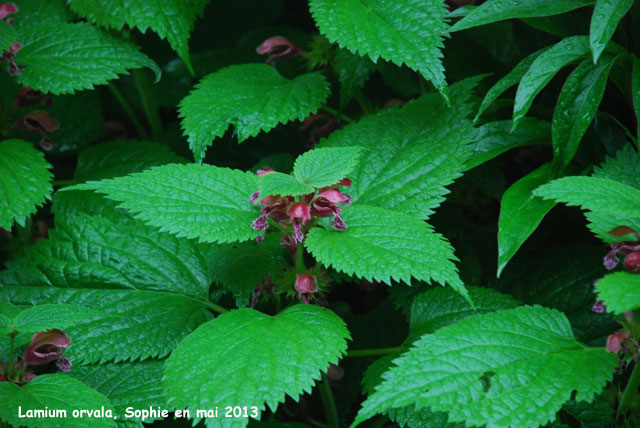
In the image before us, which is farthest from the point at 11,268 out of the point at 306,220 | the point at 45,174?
the point at 306,220

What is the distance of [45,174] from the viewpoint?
1431 mm

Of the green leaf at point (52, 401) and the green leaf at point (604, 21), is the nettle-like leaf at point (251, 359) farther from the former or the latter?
the green leaf at point (604, 21)

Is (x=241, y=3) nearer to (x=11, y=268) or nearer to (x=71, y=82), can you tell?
(x=71, y=82)

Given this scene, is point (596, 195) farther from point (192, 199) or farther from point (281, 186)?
point (192, 199)

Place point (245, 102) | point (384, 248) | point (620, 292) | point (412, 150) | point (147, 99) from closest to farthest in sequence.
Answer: point (620, 292) < point (384, 248) < point (412, 150) < point (245, 102) < point (147, 99)

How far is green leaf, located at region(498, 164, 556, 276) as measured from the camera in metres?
1.07

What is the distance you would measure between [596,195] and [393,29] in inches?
21.5

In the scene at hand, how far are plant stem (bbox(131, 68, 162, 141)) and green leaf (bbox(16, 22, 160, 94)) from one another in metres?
0.25

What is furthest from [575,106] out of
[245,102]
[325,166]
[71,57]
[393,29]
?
[71,57]

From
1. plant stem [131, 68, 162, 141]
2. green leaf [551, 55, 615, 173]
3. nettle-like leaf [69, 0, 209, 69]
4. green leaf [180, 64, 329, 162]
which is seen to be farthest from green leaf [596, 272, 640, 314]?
plant stem [131, 68, 162, 141]

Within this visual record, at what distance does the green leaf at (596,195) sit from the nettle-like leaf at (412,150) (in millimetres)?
251

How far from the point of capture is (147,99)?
189cm

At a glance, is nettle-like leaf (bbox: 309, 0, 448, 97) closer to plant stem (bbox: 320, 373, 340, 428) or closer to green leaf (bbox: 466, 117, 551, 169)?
green leaf (bbox: 466, 117, 551, 169)

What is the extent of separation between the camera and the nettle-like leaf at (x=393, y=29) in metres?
1.21
